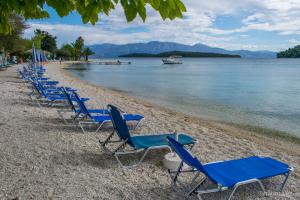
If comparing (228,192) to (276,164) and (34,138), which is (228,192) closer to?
(276,164)

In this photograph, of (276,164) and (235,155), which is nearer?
(276,164)

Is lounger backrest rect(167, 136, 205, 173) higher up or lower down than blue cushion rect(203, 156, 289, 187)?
higher up

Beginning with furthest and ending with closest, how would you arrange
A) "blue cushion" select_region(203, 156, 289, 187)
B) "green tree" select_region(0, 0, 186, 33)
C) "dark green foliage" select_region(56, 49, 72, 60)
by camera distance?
"dark green foliage" select_region(56, 49, 72, 60) → "blue cushion" select_region(203, 156, 289, 187) → "green tree" select_region(0, 0, 186, 33)

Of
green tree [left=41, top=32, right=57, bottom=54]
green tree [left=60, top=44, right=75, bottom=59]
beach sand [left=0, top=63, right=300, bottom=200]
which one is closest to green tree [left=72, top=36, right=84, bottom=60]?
green tree [left=60, top=44, right=75, bottom=59]

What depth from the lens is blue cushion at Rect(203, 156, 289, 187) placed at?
3902 millimetres

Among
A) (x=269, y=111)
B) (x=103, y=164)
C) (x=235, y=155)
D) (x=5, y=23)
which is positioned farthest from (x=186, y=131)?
(x=269, y=111)

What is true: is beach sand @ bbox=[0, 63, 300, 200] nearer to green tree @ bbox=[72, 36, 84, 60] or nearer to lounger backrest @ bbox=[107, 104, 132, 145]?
lounger backrest @ bbox=[107, 104, 132, 145]

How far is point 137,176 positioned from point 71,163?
1115 millimetres

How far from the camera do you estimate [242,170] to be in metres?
4.28

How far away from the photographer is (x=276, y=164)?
4.59 metres

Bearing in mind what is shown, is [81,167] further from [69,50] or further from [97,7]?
[69,50]

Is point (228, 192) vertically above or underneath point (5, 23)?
underneath

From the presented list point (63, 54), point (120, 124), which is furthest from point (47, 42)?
point (120, 124)

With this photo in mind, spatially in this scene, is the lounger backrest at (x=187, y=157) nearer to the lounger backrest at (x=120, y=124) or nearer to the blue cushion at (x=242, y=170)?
the blue cushion at (x=242, y=170)
